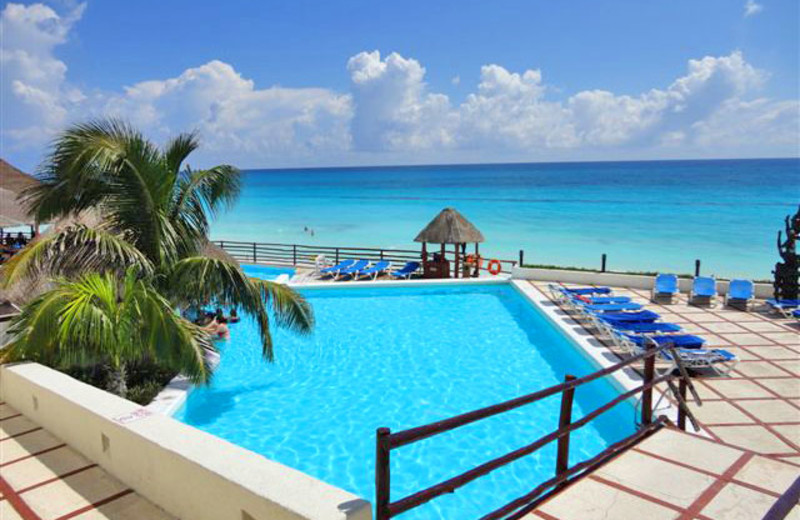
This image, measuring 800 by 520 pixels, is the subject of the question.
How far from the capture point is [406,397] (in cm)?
755

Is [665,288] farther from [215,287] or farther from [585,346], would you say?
[215,287]

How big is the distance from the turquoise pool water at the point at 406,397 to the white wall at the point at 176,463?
2373mm

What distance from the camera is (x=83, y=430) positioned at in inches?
157

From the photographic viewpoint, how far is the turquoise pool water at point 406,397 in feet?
18.8

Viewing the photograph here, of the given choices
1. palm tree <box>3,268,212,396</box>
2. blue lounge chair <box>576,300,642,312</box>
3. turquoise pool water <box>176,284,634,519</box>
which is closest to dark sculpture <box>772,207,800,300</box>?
blue lounge chair <box>576,300,642,312</box>

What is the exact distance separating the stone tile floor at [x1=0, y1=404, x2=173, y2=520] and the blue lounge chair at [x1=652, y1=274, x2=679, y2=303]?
11469 millimetres

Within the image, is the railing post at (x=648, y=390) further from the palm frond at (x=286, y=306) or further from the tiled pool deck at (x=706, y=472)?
the palm frond at (x=286, y=306)

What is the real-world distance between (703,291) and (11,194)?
16.4 m

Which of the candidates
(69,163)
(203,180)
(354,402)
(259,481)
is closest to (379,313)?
(354,402)

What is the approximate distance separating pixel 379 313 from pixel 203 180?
6076 millimetres

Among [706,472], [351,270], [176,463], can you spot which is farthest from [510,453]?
[351,270]

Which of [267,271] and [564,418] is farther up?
[564,418]

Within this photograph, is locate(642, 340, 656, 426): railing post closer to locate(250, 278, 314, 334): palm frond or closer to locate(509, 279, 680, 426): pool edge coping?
locate(509, 279, 680, 426): pool edge coping

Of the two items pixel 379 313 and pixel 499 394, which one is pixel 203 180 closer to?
pixel 499 394
